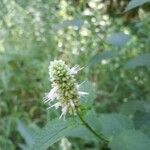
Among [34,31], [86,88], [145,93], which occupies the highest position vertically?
[34,31]

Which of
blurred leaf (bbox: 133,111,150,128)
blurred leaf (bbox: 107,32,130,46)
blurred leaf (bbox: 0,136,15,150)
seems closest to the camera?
blurred leaf (bbox: 133,111,150,128)

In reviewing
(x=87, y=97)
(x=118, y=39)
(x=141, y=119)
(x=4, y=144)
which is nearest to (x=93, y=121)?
(x=87, y=97)

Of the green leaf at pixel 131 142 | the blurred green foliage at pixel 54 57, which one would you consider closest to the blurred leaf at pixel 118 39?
the blurred green foliage at pixel 54 57

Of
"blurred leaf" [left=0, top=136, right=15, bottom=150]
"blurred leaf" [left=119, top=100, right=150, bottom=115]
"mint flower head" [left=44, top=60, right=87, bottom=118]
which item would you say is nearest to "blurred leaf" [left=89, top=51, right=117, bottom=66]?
"blurred leaf" [left=119, top=100, right=150, bottom=115]

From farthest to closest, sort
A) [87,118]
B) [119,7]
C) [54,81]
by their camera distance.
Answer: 1. [119,7]
2. [87,118]
3. [54,81]

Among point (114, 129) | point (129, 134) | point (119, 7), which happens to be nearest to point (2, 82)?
point (119, 7)

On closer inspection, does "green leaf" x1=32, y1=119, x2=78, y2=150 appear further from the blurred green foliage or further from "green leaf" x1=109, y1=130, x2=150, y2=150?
the blurred green foliage

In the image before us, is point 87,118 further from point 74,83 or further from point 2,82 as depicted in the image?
point 2,82
